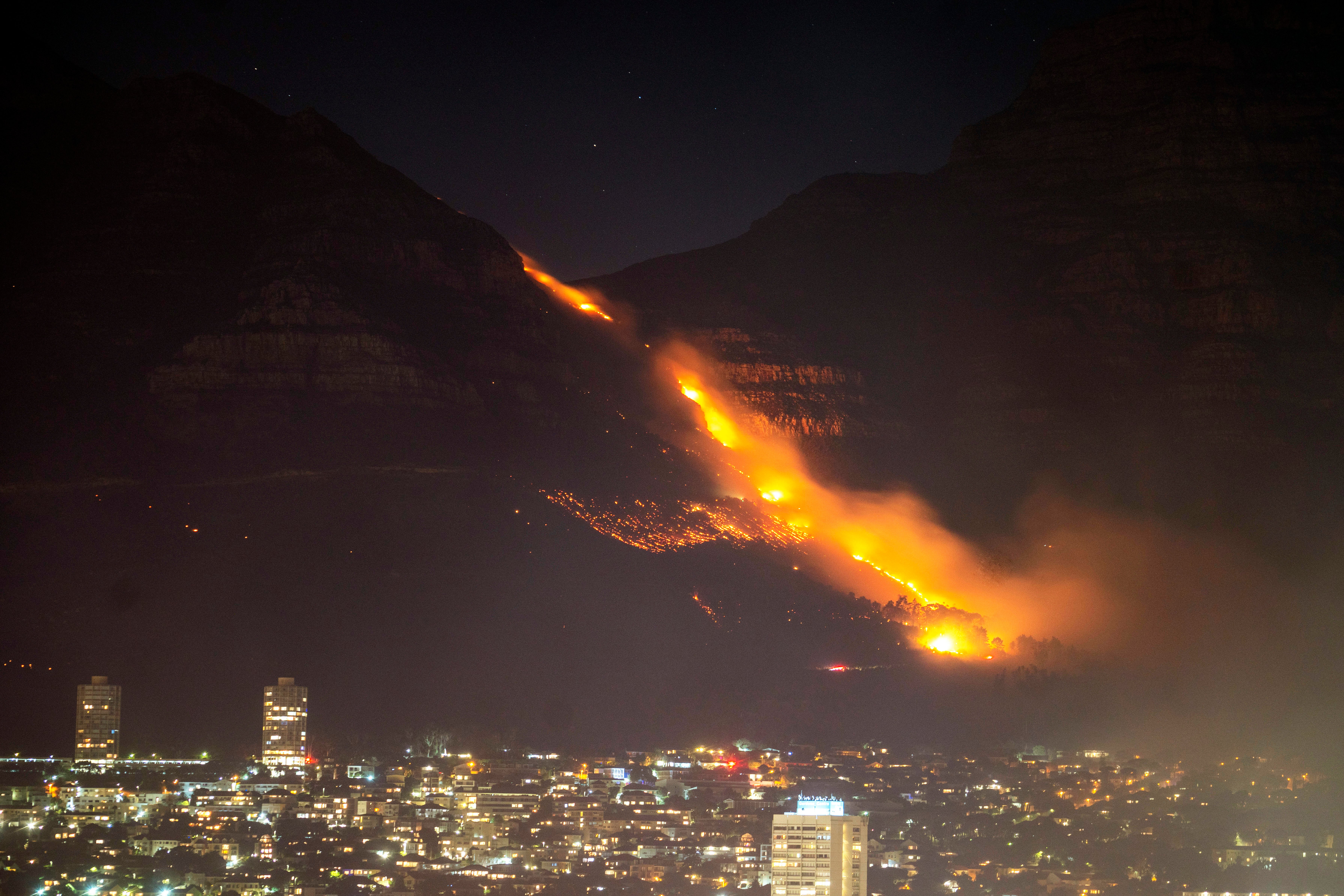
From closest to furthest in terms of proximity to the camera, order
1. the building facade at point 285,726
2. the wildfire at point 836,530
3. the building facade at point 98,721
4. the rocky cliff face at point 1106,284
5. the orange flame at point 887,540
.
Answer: the building facade at point 285,726 < the building facade at point 98,721 < the wildfire at point 836,530 < the orange flame at point 887,540 < the rocky cliff face at point 1106,284

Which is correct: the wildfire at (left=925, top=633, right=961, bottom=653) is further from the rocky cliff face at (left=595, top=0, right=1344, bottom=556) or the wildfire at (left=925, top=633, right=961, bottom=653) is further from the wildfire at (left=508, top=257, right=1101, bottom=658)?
the rocky cliff face at (left=595, top=0, right=1344, bottom=556)

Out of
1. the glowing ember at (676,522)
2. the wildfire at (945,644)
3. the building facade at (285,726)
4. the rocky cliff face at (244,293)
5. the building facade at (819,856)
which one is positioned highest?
the rocky cliff face at (244,293)

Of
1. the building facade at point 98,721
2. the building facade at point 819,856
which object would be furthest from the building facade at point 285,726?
the building facade at point 819,856

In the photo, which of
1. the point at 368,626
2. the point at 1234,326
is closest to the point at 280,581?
the point at 368,626

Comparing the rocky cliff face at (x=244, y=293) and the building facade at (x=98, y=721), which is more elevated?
the rocky cliff face at (x=244, y=293)

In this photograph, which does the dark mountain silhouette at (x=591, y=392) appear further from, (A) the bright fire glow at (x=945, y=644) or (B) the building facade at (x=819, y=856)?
(B) the building facade at (x=819, y=856)

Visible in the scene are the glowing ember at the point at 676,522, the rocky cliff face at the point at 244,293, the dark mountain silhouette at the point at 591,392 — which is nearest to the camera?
the dark mountain silhouette at the point at 591,392

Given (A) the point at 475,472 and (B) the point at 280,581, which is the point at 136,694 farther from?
(A) the point at 475,472
